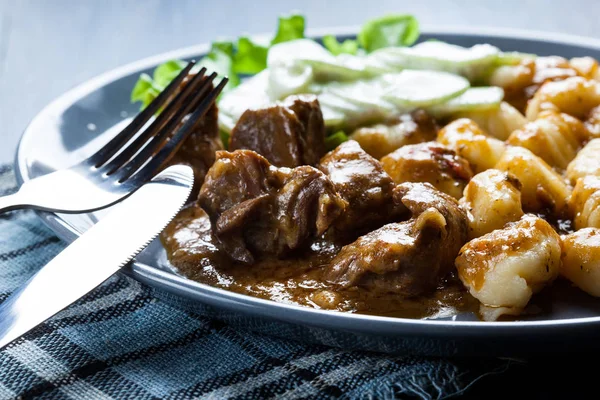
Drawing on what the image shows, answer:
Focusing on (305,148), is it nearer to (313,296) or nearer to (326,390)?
(313,296)

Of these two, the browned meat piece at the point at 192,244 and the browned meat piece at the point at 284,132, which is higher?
the browned meat piece at the point at 284,132

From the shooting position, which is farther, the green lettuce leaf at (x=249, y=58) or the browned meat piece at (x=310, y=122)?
the green lettuce leaf at (x=249, y=58)

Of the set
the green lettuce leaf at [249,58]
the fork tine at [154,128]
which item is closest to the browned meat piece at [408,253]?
the fork tine at [154,128]

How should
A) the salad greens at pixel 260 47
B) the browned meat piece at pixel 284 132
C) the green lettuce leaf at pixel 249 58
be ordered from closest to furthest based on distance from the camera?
the browned meat piece at pixel 284 132
the salad greens at pixel 260 47
the green lettuce leaf at pixel 249 58

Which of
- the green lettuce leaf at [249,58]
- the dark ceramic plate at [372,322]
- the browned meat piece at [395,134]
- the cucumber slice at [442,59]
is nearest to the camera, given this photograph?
the dark ceramic plate at [372,322]

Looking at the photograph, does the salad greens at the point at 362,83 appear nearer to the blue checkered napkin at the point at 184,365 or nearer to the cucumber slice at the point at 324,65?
the cucumber slice at the point at 324,65

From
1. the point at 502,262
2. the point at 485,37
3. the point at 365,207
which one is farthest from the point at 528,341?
the point at 485,37

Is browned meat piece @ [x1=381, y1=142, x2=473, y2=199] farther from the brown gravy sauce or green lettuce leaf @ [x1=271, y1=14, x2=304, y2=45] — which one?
green lettuce leaf @ [x1=271, y1=14, x2=304, y2=45]
